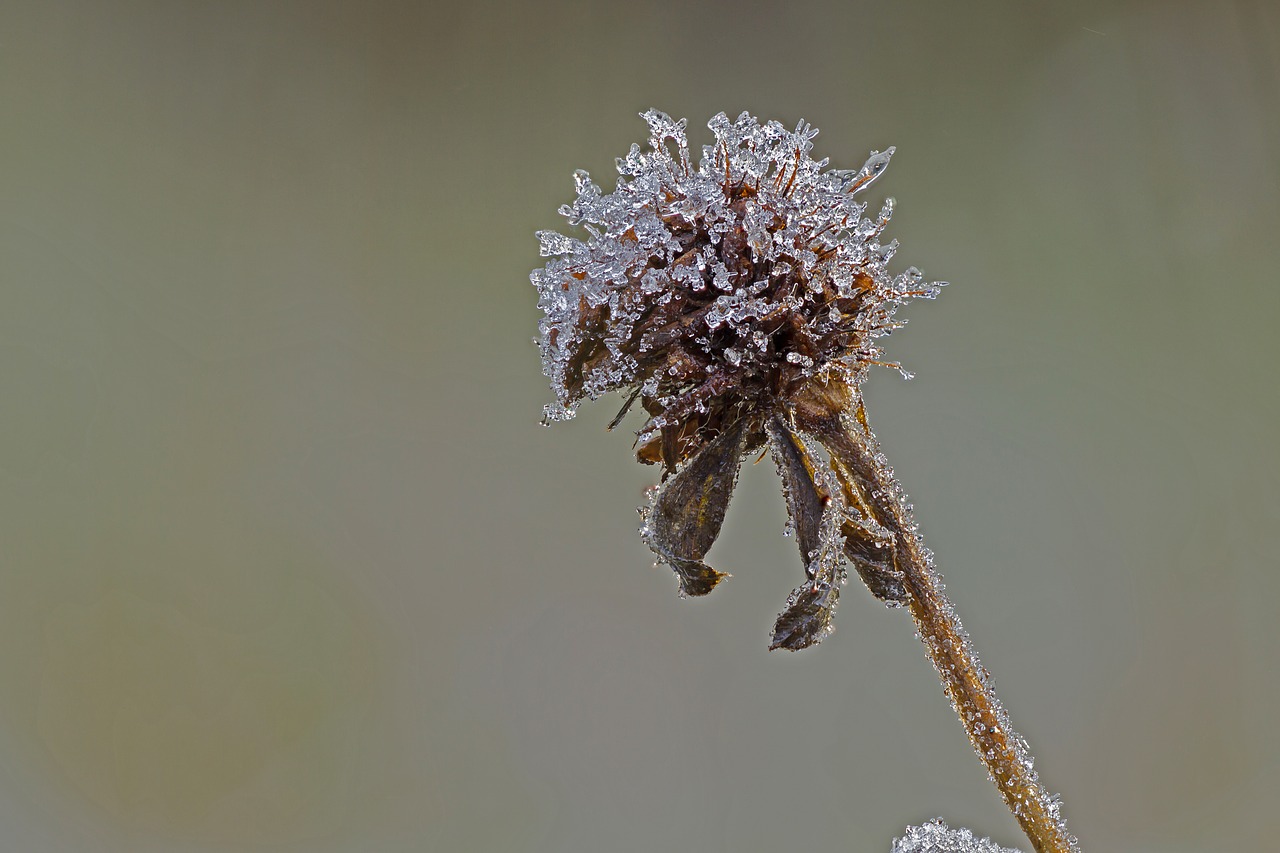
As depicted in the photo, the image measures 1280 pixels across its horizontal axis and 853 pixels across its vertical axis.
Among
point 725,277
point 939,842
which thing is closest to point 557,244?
point 725,277

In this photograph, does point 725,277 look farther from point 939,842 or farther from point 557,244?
point 939,842

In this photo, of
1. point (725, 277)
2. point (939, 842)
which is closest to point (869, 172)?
point (725, 277)

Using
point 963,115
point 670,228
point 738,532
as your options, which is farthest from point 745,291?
point 963,115

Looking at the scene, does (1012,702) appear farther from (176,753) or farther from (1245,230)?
(176,753)

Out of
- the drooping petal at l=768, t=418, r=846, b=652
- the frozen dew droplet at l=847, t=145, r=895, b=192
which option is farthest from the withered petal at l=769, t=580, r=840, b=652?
the frozen dew droplet at l=847, t=145, r=895, b=192

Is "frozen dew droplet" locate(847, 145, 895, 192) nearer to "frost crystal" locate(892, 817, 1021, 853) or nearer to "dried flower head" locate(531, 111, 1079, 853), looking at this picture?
"dried flower head" locate(531, 111, 1079, 853)

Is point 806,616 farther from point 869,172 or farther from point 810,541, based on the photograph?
point 869,172

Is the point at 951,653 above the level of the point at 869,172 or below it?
below
